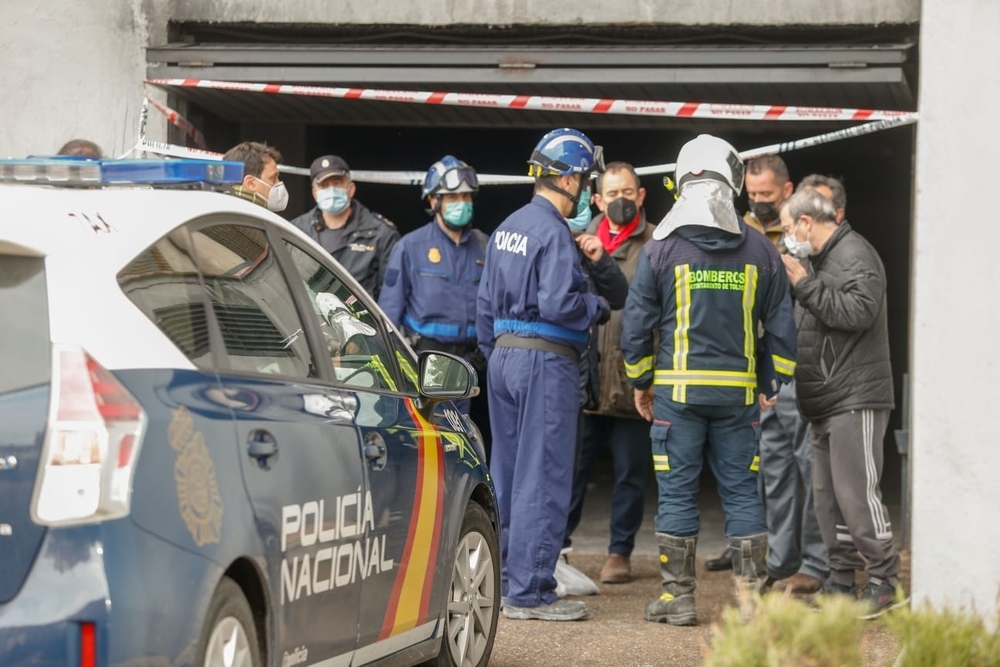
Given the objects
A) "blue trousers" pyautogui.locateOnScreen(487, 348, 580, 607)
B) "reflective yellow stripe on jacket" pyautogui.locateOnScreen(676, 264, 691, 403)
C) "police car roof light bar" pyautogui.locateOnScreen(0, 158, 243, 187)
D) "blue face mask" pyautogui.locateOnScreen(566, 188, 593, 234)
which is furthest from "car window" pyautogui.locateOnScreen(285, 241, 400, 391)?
"blue face mask" pyautogui.locateOnScreen(566, 188, 593, 234)

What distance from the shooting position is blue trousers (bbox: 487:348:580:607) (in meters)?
7.25

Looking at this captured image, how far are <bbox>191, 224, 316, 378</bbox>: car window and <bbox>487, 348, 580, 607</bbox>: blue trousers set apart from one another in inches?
112

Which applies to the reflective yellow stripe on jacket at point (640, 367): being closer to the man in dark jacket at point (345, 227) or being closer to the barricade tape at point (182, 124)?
the man in dark jacket at point (345, 227)

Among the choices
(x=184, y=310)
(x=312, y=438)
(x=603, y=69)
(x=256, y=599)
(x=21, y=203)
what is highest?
(x=603, y=69)

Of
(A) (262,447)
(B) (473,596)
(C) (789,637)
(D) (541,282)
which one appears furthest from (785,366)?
(C) (789,637)

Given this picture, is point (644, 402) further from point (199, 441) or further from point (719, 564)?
point (199, 441)

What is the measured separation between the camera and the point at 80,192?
375cm

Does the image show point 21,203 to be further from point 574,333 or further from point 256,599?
point 574,333

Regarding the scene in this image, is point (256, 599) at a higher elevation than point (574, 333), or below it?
below

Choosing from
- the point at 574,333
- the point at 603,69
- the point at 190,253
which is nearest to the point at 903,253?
the point at 603,69

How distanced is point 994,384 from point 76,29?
18.6ft

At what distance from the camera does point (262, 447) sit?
153 inches

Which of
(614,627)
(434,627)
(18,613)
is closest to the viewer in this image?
(18,613)

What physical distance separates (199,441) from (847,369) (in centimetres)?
452
